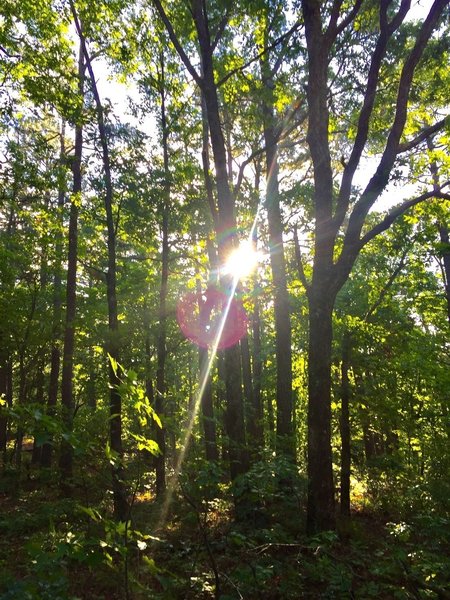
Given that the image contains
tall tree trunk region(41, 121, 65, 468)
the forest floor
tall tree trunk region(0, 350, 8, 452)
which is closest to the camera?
the forest floor

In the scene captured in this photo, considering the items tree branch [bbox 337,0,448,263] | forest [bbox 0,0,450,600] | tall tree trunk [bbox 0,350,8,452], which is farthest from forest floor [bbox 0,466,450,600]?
tall tree trunk [bbox 0,350,8,452]

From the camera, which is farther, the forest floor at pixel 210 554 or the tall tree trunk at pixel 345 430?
the tall tree trunk at pixel 345 430

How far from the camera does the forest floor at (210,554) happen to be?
2344 millimetres

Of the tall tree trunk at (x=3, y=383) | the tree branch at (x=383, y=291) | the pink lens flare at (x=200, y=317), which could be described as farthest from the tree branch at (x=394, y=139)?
→ the tall tree trunk at (x=3, y=383)

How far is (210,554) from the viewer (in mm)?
2658

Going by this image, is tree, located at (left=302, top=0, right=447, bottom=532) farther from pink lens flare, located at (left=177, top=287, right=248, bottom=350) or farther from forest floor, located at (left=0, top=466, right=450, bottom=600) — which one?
pink lens flare, located at (left=177, top=287, right=248, bottom=350)

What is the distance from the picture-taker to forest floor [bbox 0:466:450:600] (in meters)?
2.34

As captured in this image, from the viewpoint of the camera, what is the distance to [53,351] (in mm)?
15086

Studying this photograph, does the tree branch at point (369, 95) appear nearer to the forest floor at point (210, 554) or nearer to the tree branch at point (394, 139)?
the tree branch at point (394, 139)

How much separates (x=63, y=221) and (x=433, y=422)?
12.3 meters

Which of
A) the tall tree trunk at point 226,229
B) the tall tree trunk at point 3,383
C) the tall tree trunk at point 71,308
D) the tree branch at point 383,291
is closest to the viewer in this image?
the tall tree trunk at point 226,229

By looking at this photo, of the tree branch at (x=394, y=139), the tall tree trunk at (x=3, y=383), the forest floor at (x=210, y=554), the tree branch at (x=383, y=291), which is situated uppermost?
the tree branch at (x=394, y=139)

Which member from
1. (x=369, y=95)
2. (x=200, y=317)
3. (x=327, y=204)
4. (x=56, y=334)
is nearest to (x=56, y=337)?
(x=56, y=334)

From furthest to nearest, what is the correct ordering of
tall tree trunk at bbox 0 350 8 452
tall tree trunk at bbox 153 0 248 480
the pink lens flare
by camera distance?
tall tree trunk at bbox 0 350 8 452, the pink lens flare, tall tree trunk at bbox 153 0 248 480
